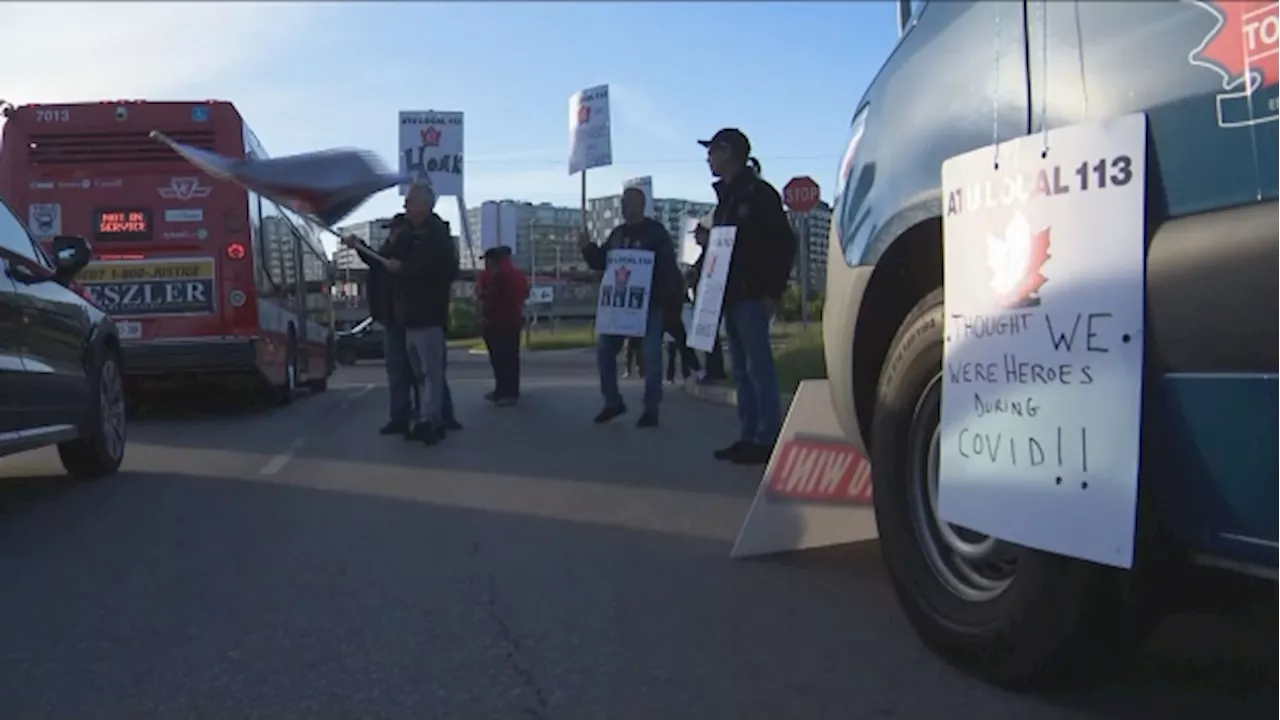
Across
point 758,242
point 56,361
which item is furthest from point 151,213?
point 758,242

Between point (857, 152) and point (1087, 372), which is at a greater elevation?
point (857, 152)

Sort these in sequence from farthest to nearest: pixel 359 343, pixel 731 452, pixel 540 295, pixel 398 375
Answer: pixel 540 295, pixel 359 343, pixel 398 375, pixel 731 452

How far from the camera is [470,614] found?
15.9ft

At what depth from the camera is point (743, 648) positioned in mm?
4355

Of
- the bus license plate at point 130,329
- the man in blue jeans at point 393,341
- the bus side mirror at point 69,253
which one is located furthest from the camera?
the bus license plate at point 130,329

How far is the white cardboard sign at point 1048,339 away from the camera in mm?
3211

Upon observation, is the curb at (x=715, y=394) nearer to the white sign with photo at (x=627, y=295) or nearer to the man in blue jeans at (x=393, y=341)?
the white sign with photo at (x=627, y=295)

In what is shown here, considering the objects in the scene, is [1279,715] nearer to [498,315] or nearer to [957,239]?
[957,239]

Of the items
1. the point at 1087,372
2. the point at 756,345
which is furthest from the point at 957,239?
the point at 756,345

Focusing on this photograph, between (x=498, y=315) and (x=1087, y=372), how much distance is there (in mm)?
11451

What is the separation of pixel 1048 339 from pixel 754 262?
4.99 m

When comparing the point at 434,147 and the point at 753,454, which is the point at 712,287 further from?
the point at 434,147

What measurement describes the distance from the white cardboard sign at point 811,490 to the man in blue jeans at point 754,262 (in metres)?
2.79

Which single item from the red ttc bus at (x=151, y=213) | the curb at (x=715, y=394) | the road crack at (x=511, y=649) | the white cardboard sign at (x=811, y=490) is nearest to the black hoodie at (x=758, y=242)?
the white cardboard sign at (x=811, y=490)
